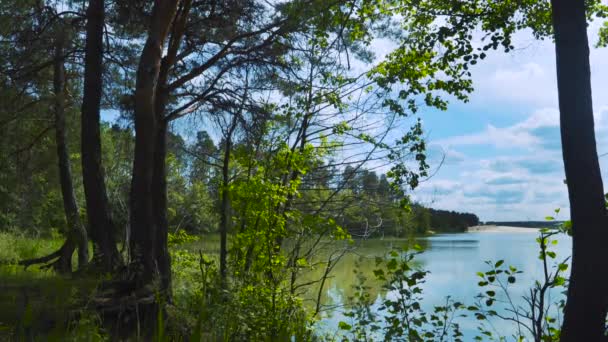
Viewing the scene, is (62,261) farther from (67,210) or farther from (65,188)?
(65,188)

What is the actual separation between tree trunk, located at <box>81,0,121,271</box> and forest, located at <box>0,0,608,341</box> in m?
0.03

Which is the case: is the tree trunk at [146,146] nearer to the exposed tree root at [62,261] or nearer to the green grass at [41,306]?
the green grass at [41,306]

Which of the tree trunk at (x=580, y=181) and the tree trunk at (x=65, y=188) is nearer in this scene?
the tree trunk at (x=580, y=181)

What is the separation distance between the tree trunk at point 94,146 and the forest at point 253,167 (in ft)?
0.08

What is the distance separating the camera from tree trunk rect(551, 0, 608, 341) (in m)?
2.94

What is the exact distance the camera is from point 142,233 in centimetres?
640

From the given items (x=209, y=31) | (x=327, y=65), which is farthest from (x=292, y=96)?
(x=209, y=31)

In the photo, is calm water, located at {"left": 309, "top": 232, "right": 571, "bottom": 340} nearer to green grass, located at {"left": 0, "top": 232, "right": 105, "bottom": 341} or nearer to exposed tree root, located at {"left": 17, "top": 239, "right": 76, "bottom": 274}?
green grass, located at {"left": 0, "top": 232, "right": 105, "bottom": 341}

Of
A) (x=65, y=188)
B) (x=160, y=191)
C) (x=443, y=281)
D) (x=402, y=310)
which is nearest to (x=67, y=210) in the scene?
(x=65, y=188)

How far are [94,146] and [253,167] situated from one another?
102 inches

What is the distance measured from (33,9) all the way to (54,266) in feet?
15.5

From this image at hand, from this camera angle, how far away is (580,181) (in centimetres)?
307

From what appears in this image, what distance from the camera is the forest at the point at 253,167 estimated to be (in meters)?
3.54

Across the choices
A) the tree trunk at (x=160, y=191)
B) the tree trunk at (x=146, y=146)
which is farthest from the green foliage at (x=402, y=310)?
the tree trunk at (x=160, y=191)
